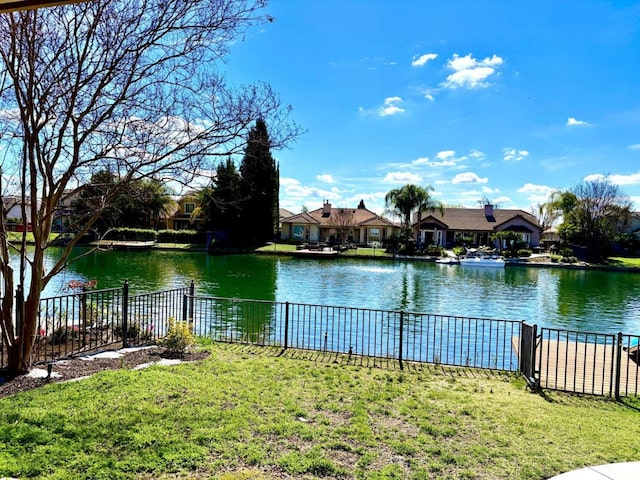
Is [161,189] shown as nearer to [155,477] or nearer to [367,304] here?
[155,477]

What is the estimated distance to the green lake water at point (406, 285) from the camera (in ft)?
56.7

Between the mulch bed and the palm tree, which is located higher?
the palm tree

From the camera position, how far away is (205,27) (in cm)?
579

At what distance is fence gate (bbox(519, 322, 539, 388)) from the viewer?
6.57 m

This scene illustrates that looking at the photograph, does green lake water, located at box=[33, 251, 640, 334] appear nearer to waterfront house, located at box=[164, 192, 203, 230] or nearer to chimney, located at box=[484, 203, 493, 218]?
chimney, located at box=[484, 203, 493, 218]

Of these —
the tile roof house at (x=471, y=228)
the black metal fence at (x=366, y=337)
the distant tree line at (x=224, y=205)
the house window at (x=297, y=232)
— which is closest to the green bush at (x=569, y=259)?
the tile roof house at (x=471, y=228)

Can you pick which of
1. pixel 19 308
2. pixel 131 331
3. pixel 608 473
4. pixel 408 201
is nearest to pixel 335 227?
pixel 408 201

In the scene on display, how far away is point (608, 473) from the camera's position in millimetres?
3111

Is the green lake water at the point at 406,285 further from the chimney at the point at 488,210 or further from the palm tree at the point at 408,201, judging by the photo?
the chimney at the point at 488,210

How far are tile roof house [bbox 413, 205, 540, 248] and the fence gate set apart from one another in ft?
139

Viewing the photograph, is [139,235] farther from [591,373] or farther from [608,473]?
[608,473]

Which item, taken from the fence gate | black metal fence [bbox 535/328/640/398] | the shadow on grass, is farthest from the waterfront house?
the fence gate

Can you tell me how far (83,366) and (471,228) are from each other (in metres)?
50.6

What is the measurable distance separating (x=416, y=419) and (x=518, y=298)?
702 inches
